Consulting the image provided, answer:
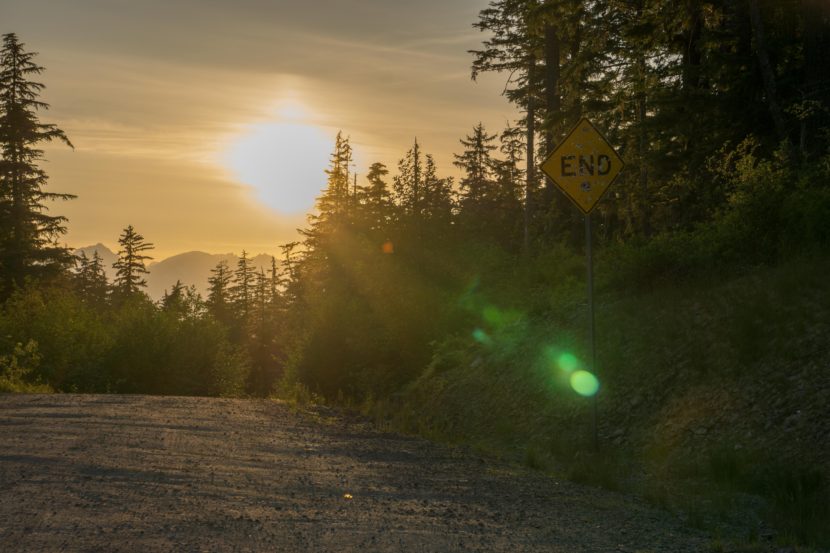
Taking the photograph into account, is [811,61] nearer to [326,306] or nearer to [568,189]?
[568,189]

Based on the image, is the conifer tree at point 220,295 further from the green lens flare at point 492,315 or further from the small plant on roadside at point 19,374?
the green lens flare at point 492,315

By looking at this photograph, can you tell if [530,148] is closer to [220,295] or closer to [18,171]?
[18,171]

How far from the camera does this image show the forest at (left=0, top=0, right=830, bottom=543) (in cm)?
1488

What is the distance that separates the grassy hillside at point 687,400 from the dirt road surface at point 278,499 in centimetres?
133

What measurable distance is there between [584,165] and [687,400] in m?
4.30

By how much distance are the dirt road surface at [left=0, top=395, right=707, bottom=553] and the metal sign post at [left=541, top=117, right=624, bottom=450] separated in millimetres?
4465

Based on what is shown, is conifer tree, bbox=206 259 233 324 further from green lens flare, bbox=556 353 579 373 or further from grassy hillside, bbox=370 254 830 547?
green lens flare, bbox=556 353 579 373

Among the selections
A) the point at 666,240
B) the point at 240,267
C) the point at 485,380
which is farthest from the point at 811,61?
the point at 240,267

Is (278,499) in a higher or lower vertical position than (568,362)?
lower

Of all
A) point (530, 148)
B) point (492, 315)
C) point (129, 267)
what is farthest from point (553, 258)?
point (129, 267)

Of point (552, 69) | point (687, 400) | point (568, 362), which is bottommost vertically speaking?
point (687, 400)

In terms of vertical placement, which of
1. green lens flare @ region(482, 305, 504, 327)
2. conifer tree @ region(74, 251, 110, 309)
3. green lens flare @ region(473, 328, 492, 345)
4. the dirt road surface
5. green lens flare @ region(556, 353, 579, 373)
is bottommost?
the dirt road surface

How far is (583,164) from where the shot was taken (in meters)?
12.4

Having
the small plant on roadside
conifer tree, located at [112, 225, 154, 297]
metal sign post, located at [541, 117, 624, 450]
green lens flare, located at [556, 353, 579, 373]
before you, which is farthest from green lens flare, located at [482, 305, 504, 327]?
conifer tree, located at [112, 225, 154, 297]
